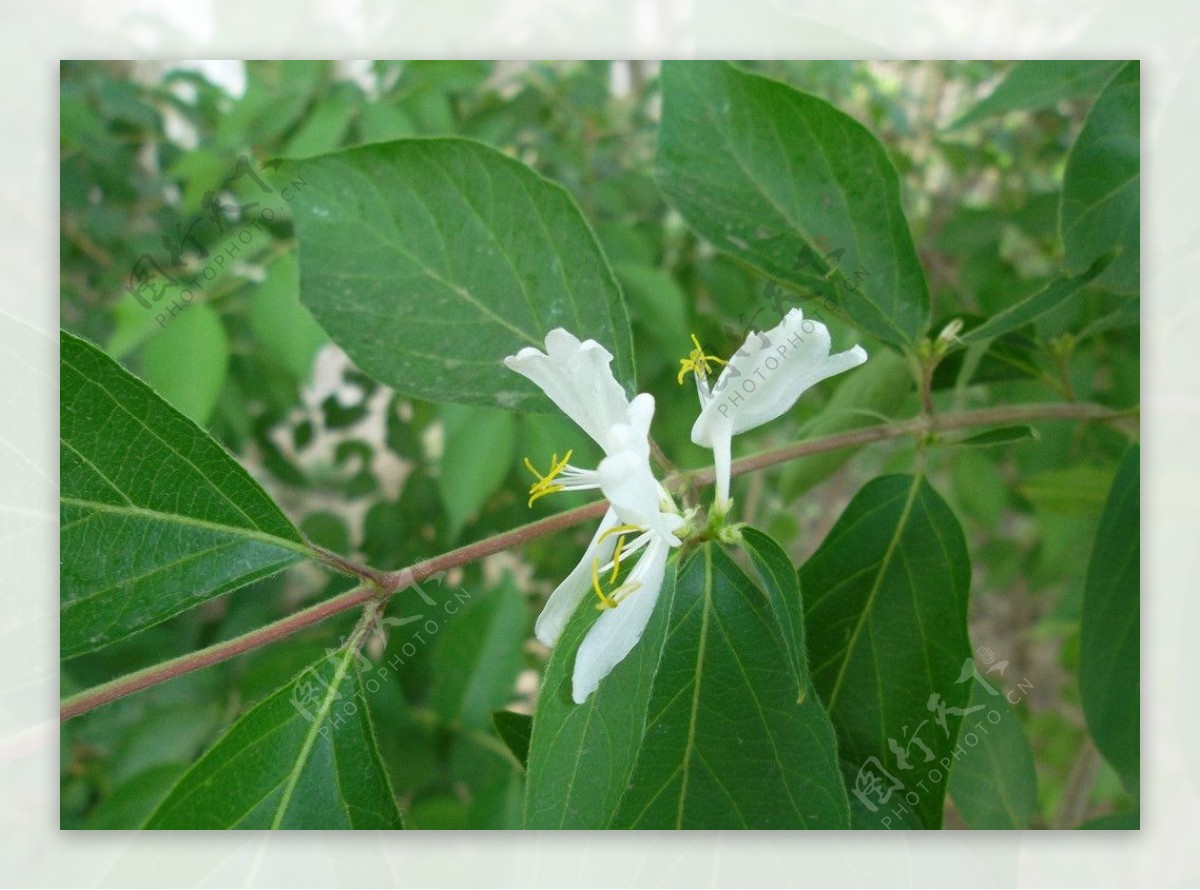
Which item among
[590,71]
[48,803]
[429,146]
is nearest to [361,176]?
[429,146]

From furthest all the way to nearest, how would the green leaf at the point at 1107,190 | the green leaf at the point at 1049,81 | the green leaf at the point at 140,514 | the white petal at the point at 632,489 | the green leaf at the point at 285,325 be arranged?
1. the green leaf at the point at 285,325
2. the green leaf at the point at 1049,81
3. the green leaf at the point at 1107,190
4. the green leaf at the point at 140,514
5. the white petal at the point at 632,489

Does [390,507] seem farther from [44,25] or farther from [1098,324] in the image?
[1098,324]

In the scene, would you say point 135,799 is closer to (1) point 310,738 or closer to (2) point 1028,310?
(1) point 310,738

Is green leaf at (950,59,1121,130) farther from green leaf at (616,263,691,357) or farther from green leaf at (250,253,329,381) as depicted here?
green leaf at (250,253,329,381)

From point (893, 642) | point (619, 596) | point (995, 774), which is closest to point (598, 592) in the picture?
point (619, 596)

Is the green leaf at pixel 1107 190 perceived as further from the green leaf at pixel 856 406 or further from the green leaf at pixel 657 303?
the green leaf at pixel 657 303

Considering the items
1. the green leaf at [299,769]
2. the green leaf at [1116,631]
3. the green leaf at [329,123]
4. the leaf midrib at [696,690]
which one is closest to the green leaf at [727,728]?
the leaf midrib at [696,690]

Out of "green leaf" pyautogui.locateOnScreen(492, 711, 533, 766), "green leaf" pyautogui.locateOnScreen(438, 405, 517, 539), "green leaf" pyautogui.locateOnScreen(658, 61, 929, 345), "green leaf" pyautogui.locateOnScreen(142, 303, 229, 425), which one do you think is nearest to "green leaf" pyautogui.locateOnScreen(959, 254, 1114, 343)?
"green leaf" pyautogui.locateOnScreen(658, 61, 929, 345)
